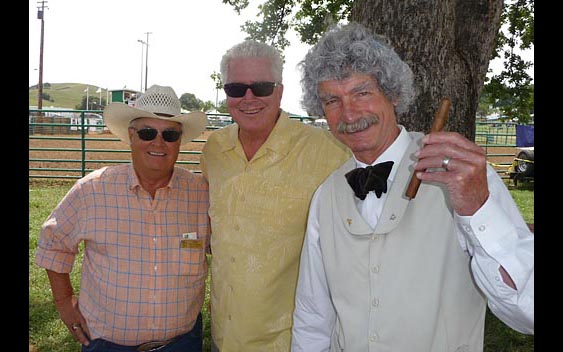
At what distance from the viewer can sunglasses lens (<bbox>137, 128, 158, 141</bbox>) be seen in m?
2.88

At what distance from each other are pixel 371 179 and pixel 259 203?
85cm

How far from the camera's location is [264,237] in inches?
104

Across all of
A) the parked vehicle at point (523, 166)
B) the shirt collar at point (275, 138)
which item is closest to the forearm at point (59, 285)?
the shirt collar at point (275, 138)

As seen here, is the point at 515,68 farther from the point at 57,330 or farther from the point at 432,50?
the point at 57,330

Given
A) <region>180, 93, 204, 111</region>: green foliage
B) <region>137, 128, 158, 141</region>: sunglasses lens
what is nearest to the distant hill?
<region>180, 93, 204, 111</region>: green foliage

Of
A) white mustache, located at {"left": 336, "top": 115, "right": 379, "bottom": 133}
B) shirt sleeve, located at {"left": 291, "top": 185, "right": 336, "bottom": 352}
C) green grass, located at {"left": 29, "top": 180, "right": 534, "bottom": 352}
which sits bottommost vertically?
green grass, located at {"left": 29, "top": 180, "right": 534, "bottom": 352}

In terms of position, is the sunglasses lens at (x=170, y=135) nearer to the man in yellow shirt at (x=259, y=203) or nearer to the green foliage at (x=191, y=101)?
the man in yellow shirt at (x=259, y=203)

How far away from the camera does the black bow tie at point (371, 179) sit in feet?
6.51

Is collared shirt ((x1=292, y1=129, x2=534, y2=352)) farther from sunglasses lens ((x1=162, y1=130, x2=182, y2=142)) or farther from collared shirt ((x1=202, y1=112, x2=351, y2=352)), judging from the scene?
sunglasses lens ((x1=162, y1=130, x2=182, y2=142))

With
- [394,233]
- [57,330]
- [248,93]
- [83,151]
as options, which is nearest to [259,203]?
[248,93]

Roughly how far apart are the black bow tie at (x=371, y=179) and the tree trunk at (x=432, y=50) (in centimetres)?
137

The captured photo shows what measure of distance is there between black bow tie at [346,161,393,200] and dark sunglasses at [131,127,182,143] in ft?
4.23

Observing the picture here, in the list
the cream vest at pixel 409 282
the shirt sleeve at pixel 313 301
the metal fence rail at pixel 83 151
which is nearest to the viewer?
the cream vest at pixel 409 282
